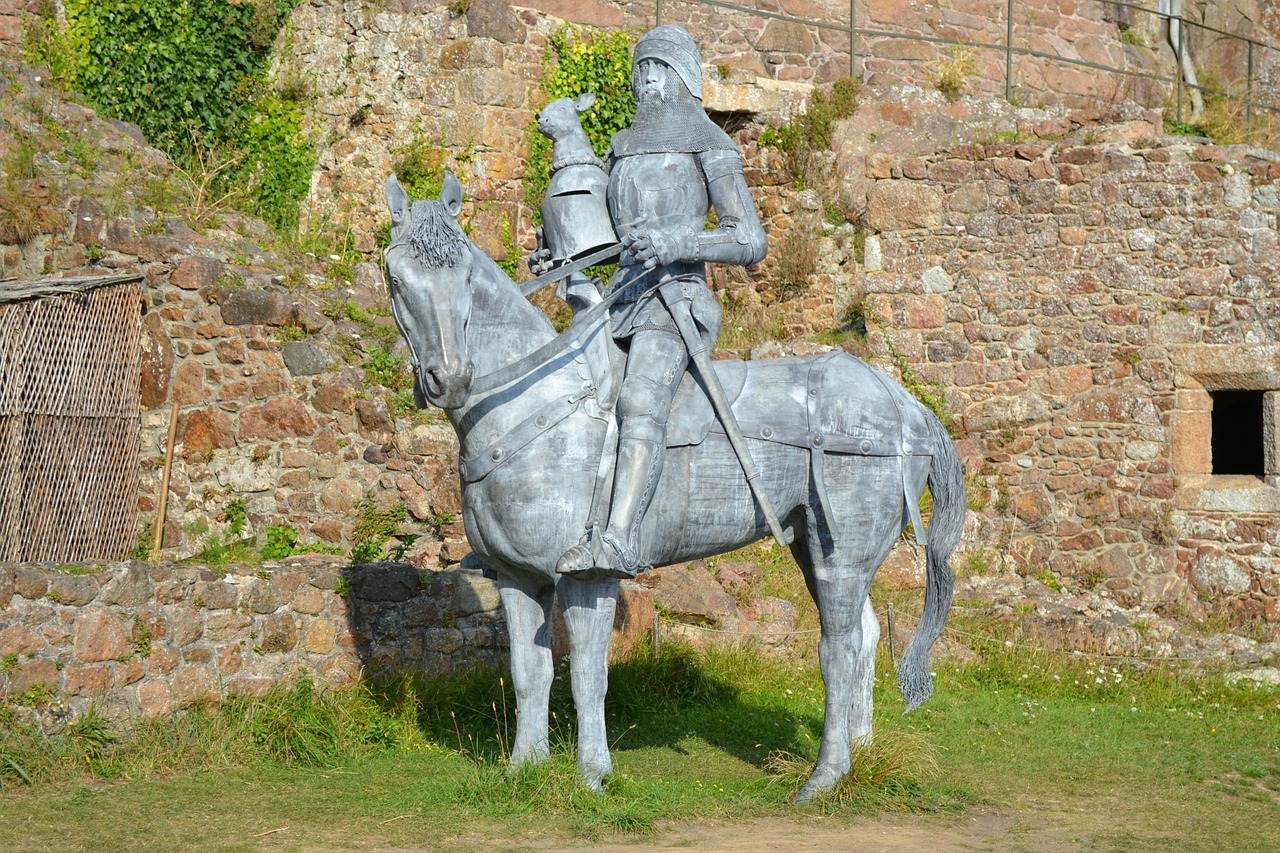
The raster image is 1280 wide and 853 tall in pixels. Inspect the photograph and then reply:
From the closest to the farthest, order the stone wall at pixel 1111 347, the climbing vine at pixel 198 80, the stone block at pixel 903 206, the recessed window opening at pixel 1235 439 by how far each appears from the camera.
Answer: the stone wall at pixel 1111 347
the stone block at pixel 903 206
the climbing vine at pixel 198 80
the recessed window opening at pixel 1235 439

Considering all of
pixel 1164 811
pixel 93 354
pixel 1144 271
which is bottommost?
pixel 1164 811

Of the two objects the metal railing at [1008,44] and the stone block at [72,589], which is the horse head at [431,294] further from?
the metal railing at [1008,44]

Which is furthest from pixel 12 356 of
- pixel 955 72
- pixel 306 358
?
pixel 955 72

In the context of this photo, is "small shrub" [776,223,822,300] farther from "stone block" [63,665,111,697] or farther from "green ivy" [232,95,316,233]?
"stone block" [63,665,111,697]

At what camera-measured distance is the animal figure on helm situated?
6.07 m

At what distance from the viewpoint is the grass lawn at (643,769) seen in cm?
607

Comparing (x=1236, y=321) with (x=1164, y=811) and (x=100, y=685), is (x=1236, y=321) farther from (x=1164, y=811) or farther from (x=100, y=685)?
(x=100, y=685)

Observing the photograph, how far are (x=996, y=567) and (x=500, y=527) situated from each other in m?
8.05

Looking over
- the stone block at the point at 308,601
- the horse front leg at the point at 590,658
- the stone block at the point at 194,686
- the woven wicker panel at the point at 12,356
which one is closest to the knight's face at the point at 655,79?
the horse front leg at the point at 590,658

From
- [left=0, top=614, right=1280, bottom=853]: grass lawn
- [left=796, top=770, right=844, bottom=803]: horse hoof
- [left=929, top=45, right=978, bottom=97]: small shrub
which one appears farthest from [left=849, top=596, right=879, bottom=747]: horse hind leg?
[left=929, top=45, right=978, bottom=97]: small shrub

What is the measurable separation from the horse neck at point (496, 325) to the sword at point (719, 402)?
59 cm

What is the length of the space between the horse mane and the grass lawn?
2265 millimetres

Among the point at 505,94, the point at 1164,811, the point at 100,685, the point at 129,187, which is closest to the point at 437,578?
the point at 100,685

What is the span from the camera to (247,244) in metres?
12.1
